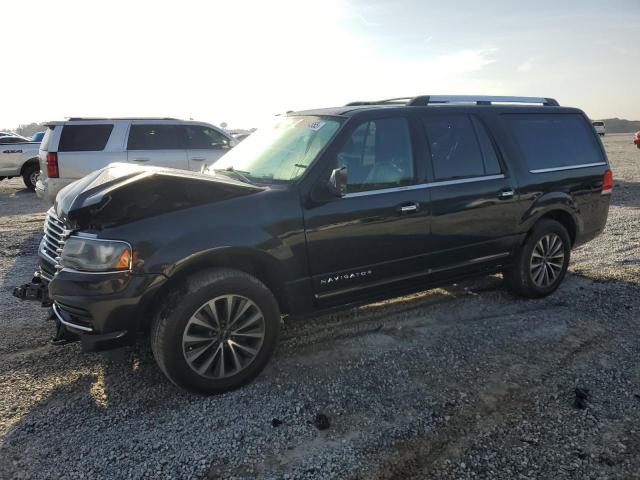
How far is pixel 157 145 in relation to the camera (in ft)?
31.3

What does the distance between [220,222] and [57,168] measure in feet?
23.2

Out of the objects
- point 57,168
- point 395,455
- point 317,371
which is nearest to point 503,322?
point 317,371

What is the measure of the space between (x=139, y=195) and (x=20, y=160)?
13905mm

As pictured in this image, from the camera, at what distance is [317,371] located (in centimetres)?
362

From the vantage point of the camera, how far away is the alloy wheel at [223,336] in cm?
320

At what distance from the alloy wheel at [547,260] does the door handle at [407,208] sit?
172 centimetres

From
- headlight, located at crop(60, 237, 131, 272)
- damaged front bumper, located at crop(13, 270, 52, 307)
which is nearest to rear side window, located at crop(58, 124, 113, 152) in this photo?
damaged front bumper, located at crop(13, 270, 52, 307)

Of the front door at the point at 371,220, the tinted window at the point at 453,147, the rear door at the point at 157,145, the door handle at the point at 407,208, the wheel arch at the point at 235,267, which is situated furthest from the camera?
the rear door at the point at 157,145

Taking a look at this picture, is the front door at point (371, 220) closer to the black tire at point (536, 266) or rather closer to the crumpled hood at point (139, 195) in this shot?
the crumpled hood at point (139, 195)

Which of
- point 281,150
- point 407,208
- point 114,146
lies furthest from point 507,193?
point 114,146

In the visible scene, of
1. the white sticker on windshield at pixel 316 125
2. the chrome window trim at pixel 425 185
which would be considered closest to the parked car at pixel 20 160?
the white sticker on windshield at pixel 316 125

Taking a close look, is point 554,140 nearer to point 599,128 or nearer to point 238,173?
point 599,128

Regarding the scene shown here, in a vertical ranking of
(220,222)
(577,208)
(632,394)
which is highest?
(220,222)

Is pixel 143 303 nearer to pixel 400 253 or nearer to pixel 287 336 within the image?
pixel 287 336
